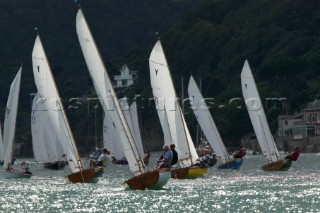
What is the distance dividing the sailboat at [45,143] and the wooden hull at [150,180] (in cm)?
5018

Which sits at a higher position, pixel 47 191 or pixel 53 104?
pixel 53 104

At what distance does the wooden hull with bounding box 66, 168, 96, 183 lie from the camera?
83.5 meters

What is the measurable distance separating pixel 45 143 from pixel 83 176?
1600 inches

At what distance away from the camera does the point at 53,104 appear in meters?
85.9

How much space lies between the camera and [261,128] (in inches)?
4203

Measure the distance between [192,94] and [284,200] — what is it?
45641mm

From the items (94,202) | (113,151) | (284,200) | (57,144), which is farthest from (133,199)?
(113,151)

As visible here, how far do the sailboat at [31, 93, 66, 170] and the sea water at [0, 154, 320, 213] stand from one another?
101ft

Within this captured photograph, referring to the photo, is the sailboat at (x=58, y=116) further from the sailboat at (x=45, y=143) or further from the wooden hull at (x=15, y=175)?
the sailboat at (x=45, y=143)

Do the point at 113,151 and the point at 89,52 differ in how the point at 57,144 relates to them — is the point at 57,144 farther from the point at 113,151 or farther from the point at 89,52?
the point at 89,52

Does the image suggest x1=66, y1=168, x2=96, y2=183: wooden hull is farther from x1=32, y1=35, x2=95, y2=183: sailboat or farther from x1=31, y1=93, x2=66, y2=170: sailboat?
x1=31, y1=93, x2=66, y2=170: sailboat

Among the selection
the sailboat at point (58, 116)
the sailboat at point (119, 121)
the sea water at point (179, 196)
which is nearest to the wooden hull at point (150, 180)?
the sailboat at point (119, 121)

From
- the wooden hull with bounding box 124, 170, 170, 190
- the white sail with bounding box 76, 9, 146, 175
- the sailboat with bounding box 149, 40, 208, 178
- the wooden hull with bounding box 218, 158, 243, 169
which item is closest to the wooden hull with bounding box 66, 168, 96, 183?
the sailboat with bounding box 149, 40, 208, 178

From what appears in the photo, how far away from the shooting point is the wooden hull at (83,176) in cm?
8350
